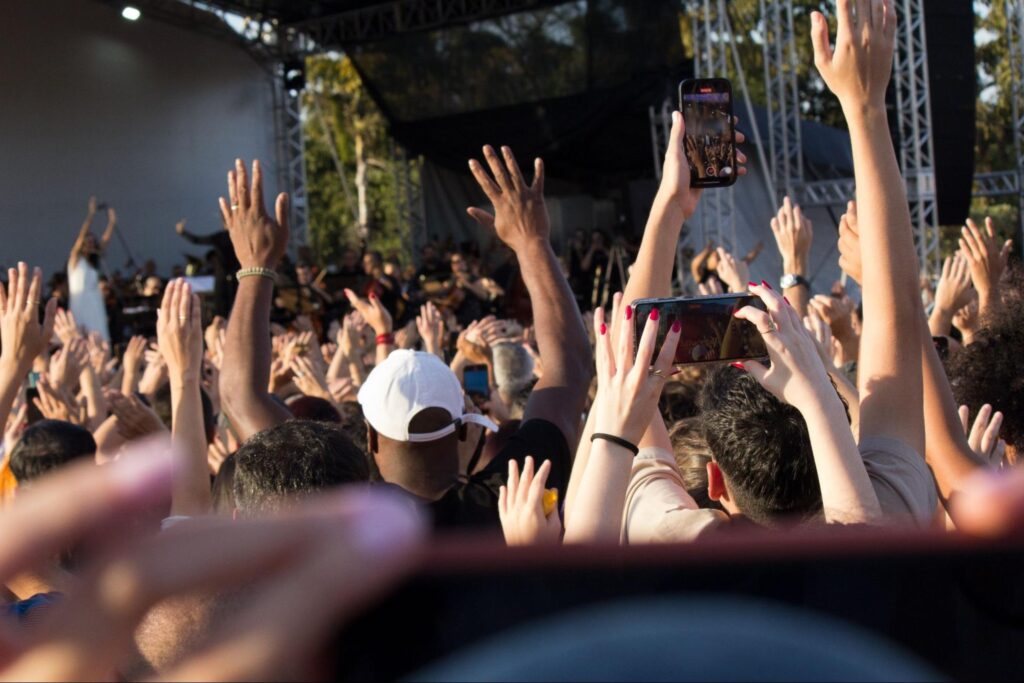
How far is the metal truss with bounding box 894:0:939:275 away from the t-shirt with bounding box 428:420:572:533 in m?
10.1

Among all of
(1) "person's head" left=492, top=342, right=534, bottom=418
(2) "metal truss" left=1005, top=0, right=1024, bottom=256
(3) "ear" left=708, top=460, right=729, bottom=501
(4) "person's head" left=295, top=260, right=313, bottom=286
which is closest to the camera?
(3) "ear" left=708, top=460, right=729, bottom=501

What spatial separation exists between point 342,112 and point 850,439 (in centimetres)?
2908

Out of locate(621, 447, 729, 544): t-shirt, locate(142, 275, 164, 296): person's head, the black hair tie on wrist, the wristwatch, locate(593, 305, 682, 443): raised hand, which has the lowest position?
locate(621, 447, 729, 544): t-shirt

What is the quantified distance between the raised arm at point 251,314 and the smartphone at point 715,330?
1.52 metres

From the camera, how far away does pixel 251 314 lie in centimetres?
330

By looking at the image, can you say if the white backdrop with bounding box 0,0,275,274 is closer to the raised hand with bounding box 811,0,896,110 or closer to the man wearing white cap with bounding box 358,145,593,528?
the man wearing white cap with bounding box 358,145,593,528

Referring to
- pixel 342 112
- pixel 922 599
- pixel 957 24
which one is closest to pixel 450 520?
pixel 922 599

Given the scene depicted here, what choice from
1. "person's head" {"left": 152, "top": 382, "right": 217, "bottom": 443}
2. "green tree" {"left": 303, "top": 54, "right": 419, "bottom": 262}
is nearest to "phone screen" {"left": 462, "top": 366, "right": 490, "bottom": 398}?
"person's head" {"left": 152, "top": 382, "right": 217, "bottom": 443}

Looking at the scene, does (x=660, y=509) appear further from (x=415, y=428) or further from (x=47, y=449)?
(x=47, y=449)

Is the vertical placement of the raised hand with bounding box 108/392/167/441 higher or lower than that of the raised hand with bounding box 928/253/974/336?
lower

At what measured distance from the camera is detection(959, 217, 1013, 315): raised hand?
12.8 ft

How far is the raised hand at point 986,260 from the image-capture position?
3896 mm

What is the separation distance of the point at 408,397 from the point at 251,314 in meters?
1.01

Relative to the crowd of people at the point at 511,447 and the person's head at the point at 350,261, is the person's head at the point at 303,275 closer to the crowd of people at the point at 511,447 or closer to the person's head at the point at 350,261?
the person's head at the point at 350,261
